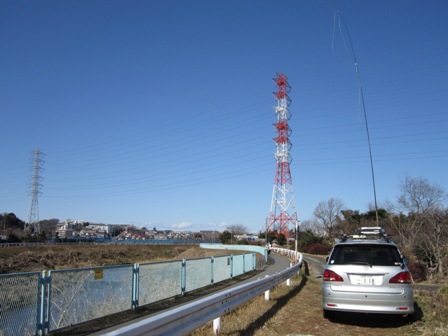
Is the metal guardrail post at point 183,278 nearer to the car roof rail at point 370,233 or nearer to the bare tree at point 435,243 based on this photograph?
the car roof rail at point 370,233

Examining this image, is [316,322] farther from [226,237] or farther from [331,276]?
[226,237]

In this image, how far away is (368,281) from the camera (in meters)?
7.76

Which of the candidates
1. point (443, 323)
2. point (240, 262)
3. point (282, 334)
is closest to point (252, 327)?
point (282, 334)

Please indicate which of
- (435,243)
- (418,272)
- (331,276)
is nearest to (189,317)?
(331,276)

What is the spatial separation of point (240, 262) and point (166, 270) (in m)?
10.7

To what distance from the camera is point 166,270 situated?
12.8 meters

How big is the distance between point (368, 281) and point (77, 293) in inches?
237

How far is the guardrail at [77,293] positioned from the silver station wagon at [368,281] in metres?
5.10

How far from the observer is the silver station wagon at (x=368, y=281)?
762 cm

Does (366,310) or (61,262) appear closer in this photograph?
(366,310)

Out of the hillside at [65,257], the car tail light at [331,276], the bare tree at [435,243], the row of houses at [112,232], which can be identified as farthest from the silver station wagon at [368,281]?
the row of houses at [112,232]

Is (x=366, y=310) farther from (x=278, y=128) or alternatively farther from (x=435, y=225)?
(x=278, y=128)

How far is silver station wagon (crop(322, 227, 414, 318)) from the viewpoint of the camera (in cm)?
762

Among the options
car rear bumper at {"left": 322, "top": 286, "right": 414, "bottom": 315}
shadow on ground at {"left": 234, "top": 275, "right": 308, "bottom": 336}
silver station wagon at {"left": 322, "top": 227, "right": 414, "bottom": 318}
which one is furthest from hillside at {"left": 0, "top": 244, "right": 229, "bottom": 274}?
car rear bumper at {"left": 322, "top": 286, "right": 414, "bottom": 315}
